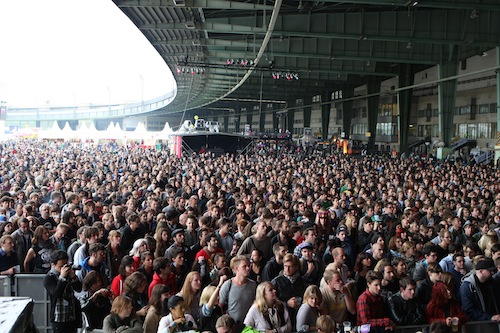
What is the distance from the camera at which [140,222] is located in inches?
385

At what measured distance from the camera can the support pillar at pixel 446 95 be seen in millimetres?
34094

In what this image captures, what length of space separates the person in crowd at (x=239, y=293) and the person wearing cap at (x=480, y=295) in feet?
8.89

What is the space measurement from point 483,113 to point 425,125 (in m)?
11.1

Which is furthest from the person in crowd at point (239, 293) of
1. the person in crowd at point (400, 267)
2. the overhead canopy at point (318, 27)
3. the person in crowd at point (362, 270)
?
the overhead canopy at point (318, 27)

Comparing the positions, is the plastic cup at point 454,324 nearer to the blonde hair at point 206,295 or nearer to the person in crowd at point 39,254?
the blonde hair at point 206,295

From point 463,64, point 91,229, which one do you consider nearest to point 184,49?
point 463,64

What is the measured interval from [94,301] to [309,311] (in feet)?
7.94

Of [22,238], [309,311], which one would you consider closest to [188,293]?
[309,311]

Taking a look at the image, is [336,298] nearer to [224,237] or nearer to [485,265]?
[485,265]

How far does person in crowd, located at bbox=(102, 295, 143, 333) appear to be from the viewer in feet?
17.3

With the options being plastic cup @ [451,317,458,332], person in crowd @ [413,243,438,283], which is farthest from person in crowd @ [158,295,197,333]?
person in crowd @ [413,243,438,283]

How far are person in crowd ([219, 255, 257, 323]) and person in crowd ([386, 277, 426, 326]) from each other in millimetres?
1577

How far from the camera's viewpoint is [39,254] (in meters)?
7.99

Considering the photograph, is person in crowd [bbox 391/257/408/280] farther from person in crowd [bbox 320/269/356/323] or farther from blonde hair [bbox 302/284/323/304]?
blonde hair [bbox 302/284/323/304]
